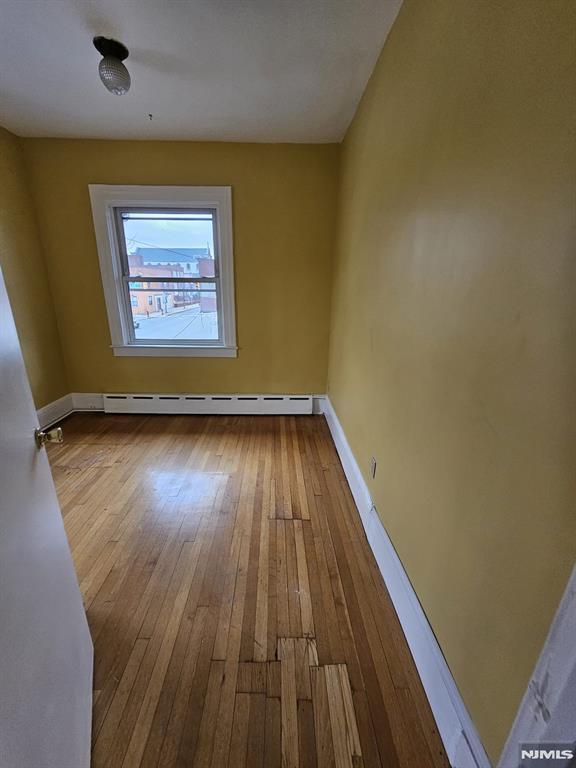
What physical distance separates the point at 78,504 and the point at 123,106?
2738 mm

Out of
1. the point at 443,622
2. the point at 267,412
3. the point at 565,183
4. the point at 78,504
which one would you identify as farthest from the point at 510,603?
the point at 267,412

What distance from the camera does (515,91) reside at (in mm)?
673

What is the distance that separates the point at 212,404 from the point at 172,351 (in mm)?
694

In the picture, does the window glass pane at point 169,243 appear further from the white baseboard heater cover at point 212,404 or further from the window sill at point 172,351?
the white baseboard heater cover at point 212,404

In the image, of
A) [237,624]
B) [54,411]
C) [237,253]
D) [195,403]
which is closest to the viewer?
[237,624]

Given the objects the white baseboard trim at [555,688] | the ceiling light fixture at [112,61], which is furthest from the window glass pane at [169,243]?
the white baseboard trim at [555,688]

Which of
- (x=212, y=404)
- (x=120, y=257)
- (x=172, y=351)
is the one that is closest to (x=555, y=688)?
(x=212, y=404)

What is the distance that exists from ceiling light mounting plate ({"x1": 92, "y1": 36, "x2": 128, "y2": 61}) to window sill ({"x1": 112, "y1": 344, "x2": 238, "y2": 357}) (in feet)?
6.74

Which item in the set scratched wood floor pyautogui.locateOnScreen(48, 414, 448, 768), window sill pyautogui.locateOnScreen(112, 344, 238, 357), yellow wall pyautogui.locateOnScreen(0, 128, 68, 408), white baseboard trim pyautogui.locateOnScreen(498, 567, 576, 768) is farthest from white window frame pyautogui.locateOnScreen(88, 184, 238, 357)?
white baseboard trim pyautogui.locateOnScreen(498, 567, 576, 768)

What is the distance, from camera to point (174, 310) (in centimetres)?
311

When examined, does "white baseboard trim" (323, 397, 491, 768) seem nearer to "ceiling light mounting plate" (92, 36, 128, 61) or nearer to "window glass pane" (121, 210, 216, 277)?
"window glass pane" (121, 210, 216, 277)

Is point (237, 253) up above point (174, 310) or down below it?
above

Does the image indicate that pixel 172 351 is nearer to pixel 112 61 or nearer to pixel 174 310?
pixel 174 310

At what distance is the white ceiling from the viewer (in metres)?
1.38
